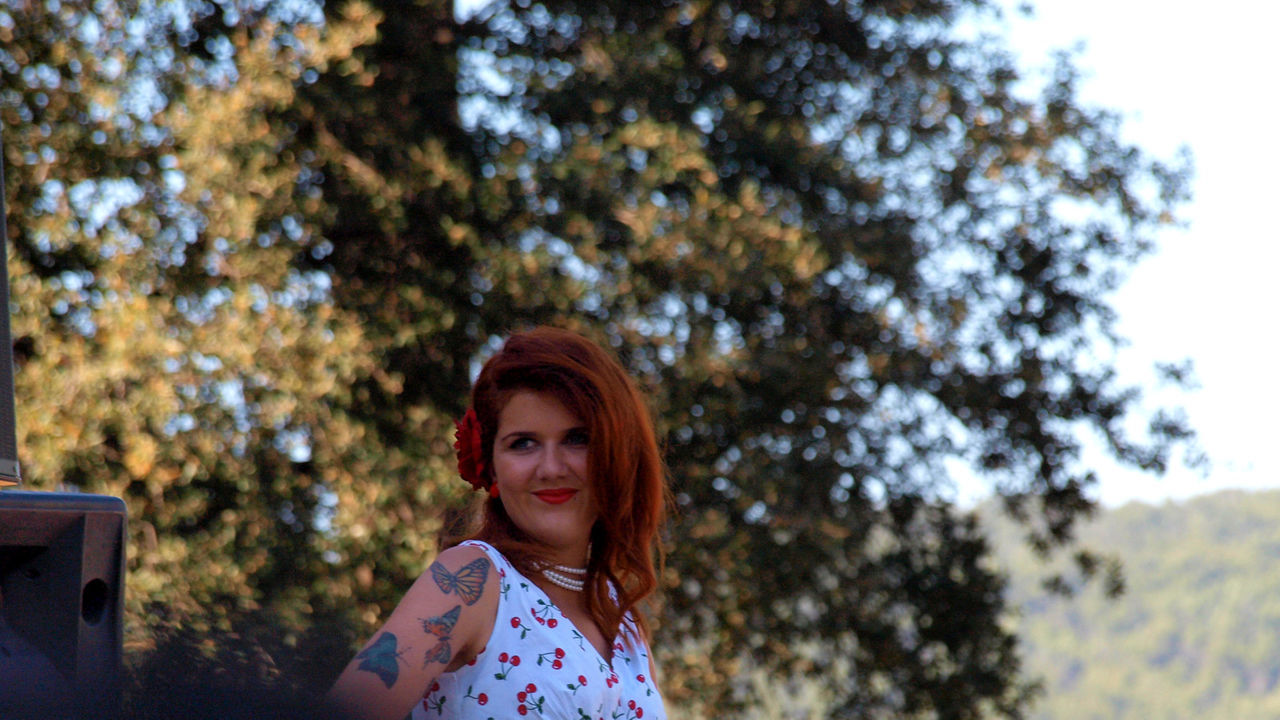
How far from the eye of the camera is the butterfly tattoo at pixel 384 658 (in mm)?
1557

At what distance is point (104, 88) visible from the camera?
264 inches

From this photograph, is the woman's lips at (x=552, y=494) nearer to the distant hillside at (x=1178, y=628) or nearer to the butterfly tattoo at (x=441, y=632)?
the butterfly tattoo at (x=441, y=632)

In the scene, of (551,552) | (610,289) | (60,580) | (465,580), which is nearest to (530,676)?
(465,580)

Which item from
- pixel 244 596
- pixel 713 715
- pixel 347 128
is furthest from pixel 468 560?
pixel 713 715

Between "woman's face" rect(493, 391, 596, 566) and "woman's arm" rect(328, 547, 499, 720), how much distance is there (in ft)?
0.63

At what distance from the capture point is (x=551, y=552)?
2.19 m

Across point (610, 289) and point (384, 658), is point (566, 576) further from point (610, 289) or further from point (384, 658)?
point (610, 289)

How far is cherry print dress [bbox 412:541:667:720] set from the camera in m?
1.89

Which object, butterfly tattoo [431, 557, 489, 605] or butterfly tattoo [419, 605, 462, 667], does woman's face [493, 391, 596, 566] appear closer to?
butterfly tattoo [431, 557, 489, 605]

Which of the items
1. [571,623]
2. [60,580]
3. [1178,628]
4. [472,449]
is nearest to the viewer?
[60,580]

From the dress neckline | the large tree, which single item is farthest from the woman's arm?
the large tree

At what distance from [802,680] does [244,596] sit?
3.52 metres

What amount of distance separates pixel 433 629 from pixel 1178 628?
88048mm

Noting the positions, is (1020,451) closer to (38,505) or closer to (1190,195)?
(1190,195)
